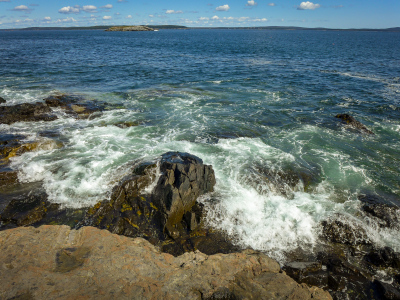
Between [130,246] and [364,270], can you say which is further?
[364,270]

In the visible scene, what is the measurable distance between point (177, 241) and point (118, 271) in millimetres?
3266

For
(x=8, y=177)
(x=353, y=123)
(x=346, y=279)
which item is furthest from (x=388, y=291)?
(x=8, y=177)

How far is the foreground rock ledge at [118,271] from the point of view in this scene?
5.52 meters

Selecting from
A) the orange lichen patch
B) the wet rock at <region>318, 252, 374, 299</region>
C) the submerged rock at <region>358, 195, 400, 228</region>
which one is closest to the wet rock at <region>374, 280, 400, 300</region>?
the wet rock at <region>318, 252, 374, 299</region>

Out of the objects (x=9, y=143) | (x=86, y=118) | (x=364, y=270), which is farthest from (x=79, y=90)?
(x=364, y=270)

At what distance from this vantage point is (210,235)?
31.4ft

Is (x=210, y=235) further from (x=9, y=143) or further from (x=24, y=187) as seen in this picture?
(x=9, y=143)

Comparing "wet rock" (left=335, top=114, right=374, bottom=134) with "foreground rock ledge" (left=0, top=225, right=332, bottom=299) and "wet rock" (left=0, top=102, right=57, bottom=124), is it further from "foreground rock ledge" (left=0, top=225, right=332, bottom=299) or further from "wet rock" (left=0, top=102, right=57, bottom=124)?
"wet rock" (left=0, top=102, right=57, bottom=124)

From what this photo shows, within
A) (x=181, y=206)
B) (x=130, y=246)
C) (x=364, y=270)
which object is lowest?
(x=364, y=270)

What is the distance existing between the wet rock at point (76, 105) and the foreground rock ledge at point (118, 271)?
16.2 m

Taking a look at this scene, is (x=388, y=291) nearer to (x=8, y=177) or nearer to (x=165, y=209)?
(x=165, y=209)

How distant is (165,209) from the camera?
32.7 ft

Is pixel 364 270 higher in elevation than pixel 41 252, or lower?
lower

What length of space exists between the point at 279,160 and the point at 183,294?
37.4 feet
